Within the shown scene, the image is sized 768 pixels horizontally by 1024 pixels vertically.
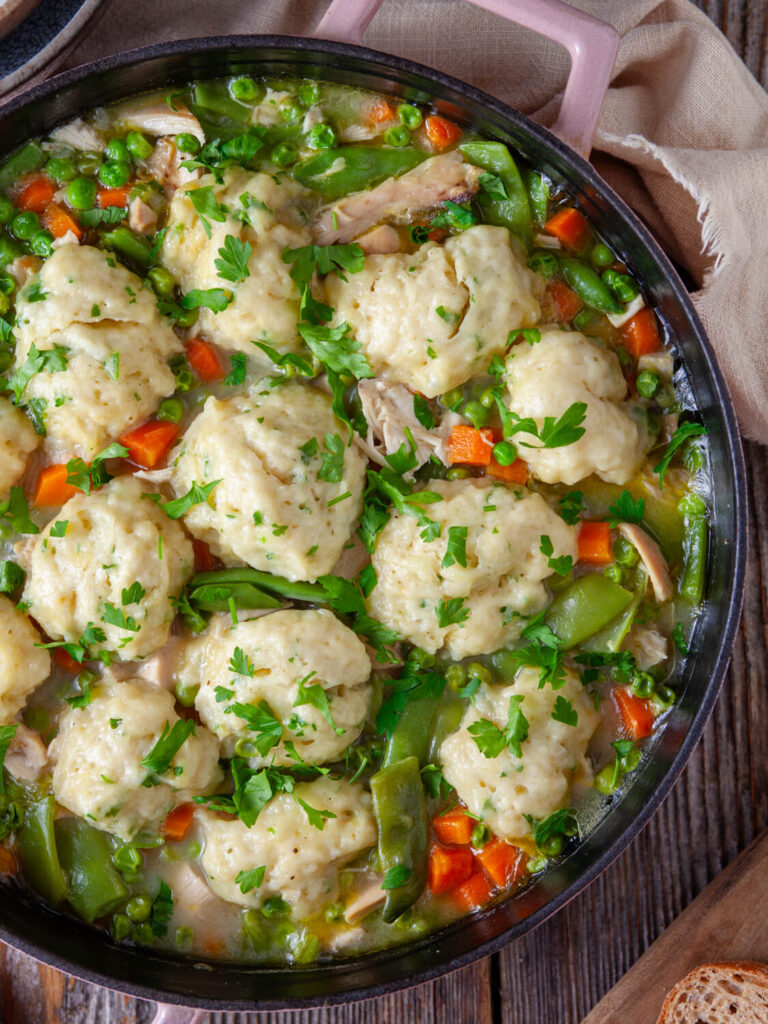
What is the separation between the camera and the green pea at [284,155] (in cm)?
311

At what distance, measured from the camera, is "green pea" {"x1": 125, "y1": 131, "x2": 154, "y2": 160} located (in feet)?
10.2

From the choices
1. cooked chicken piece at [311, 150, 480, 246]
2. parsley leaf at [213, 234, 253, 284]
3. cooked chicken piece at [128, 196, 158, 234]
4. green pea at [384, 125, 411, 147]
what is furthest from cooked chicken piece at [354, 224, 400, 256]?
cooked chicken piece at [128, 196, 158, 234]

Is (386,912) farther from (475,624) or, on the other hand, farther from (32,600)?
(32,600)

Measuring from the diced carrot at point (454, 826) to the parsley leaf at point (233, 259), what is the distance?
73.0 inches

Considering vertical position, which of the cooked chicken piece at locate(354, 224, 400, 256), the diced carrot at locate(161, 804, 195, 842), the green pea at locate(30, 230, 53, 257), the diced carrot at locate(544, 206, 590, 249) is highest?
the green pea at locate(30, 230, 53, 257)

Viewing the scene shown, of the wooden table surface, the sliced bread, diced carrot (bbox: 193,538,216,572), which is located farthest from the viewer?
the wooden table surface

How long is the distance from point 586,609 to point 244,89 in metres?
2.01

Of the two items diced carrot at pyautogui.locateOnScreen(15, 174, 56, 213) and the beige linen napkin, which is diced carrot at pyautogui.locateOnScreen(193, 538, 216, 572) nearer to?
diced carrot at pyautogui.locateOnScreen(15, 174, 56, 213)

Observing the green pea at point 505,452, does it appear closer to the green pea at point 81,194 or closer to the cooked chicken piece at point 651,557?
the cooked chicken piece at point 651,557

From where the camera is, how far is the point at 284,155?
3.11 metres

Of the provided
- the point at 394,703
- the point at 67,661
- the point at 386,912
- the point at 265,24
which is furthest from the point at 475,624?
the point at 265,24

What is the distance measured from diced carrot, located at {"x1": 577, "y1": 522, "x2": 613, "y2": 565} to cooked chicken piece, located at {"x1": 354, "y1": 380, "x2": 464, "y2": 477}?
520 mm

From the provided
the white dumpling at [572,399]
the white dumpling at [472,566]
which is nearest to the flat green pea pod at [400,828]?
the white dumpling at [472,566]

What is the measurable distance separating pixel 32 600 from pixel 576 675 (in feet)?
5.74
